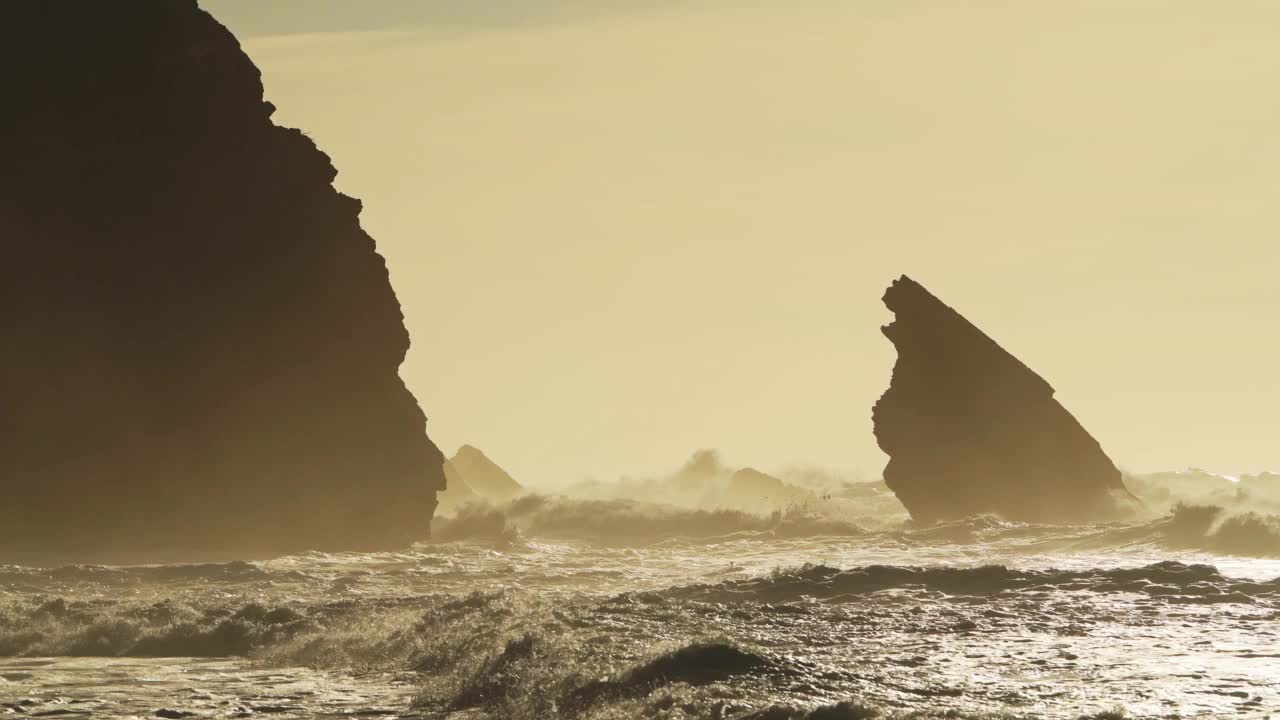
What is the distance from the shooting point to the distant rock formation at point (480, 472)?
3179 inches

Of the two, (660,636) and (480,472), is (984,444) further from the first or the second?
(480,472)

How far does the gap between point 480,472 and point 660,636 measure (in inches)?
2603

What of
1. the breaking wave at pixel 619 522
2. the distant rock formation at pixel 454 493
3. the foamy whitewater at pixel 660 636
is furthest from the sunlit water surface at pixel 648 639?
the distant rock formation at pixel 454 493

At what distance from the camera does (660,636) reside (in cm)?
1641

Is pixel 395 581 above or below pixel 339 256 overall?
below

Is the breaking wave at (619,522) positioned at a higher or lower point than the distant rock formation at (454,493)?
lower

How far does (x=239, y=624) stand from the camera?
2041cm

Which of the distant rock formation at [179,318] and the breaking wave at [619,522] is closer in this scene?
the distant rock formation at [179,318]

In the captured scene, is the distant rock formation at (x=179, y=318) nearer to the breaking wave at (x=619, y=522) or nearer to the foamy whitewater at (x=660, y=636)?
the breaking wave at (x=619, y=522)

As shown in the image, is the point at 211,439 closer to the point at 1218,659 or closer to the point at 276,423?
the point at 276,423

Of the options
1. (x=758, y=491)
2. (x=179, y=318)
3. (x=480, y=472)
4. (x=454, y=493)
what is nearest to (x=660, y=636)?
(x=179, y=318)

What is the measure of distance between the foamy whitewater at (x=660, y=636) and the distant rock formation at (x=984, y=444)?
43.6 feet

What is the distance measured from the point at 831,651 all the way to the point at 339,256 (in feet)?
97.8

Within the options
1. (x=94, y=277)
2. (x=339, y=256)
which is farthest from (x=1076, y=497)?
(x=94, y=277)
